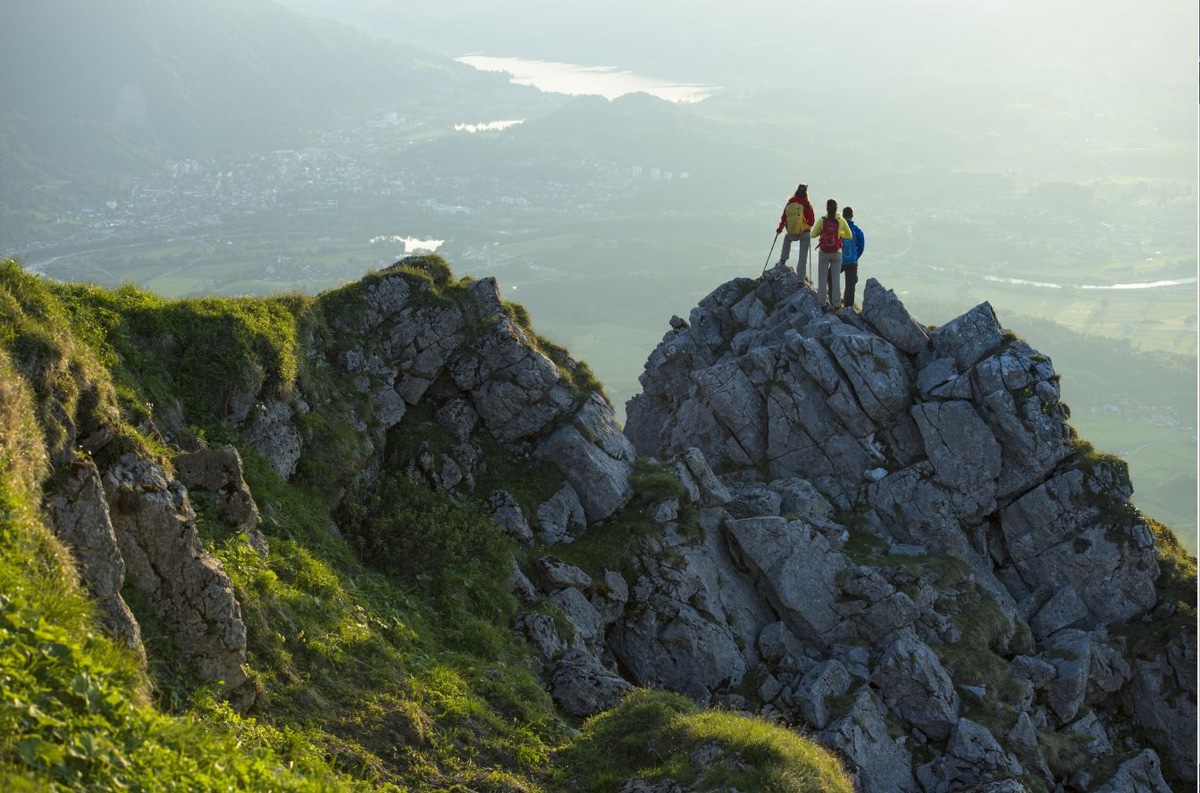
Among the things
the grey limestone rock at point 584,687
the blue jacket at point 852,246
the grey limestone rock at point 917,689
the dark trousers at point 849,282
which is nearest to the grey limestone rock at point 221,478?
the grey limestone rock at point 584,687

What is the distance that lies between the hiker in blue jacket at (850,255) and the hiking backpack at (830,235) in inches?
19.0

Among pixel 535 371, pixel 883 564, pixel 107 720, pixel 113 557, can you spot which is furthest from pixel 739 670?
pixel 107 720

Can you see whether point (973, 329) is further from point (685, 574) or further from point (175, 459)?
point (175, 459)

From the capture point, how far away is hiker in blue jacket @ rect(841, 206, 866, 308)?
111ft

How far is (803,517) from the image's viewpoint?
28.9 m

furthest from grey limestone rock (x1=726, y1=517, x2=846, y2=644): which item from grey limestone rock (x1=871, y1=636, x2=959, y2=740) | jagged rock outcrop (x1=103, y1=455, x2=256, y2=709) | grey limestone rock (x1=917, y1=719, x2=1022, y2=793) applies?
jagged rock outcrop (x1=103, y1=455, x2=256, y2=709)

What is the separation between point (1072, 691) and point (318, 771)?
72.8 ft

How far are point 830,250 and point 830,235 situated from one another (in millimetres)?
536

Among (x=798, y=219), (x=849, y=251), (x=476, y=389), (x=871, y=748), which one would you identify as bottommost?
(x=871, y=748)

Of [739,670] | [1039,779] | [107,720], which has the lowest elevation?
[1039,779]

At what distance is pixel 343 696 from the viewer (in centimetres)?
1483

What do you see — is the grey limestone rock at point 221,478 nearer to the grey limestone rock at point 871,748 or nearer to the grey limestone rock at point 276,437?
the grey limestone rock at point 276,437

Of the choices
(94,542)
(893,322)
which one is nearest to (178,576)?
(94,542)

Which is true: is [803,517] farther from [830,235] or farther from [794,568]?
[830,235]
